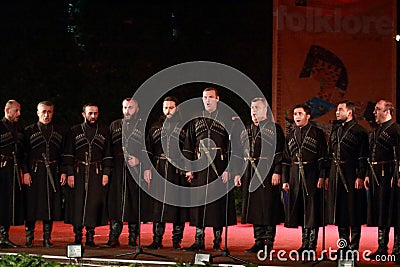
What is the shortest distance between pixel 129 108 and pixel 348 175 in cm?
219

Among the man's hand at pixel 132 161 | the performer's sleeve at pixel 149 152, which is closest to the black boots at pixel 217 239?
the performer's sleeve at pixel 149 152

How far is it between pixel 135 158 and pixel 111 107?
17.4 feet

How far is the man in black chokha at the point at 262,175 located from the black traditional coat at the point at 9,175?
7.05ft

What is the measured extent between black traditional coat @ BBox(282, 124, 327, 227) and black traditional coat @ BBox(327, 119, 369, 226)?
0.12 metres

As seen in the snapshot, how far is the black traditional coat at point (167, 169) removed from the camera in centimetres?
905

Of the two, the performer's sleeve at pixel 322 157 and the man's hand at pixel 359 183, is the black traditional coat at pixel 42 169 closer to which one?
the performer's sleeve at pixel 322 157

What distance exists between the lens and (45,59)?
14289 mm

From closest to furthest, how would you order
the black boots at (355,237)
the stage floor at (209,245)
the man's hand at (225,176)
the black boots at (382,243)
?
the stage floor at (209,245)
the black boots at (382,243)
the black boots at (355,237)
the man's hand at (225,176)

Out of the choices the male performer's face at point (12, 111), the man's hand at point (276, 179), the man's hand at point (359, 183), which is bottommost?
the man's hand at point (359, 183)

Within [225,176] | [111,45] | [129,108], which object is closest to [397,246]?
[225,176]

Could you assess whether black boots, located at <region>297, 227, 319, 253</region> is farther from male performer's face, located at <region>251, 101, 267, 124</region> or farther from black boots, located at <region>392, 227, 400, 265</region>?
male performer's face, located at <region>251, 101, 267, 124</region>

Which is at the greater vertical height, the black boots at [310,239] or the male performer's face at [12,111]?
the male performer's face at [12,111]

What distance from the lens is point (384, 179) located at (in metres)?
8.38

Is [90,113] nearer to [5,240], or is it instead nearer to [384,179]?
[5,240]
